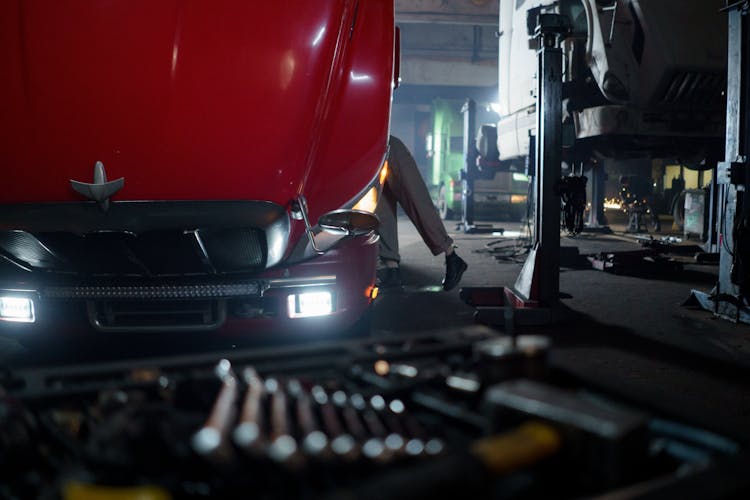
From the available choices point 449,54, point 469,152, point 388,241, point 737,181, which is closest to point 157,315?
point 388,241

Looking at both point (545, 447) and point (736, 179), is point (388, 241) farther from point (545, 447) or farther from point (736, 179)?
point (545, 447)

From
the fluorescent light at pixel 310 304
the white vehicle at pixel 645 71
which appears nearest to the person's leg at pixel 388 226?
the white vehicle at pixel 645 71

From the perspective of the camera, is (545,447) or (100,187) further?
(100,187)

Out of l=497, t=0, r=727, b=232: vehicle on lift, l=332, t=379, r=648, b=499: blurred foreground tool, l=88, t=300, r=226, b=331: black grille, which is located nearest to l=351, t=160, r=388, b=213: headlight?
l=88, t=300, r=226, b=331: black grille

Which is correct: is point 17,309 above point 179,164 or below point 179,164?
below

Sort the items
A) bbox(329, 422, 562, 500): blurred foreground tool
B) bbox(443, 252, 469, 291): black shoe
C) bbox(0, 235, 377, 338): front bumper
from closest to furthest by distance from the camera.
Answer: bbox(329, 422, 562, 500): blurred foreground tool, bbox(0, 235, 377, 338): front bumper, bbox(443, 252, 469, 291): black shoe

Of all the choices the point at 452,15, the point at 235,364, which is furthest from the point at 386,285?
the point at 452,15

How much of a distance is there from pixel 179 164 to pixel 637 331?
3.08m

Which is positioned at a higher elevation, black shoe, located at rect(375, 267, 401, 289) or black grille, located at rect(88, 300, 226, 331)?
black grille, located at rect(88, 300, 226, 331)

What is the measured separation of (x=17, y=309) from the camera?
Result: 2666 millimetres

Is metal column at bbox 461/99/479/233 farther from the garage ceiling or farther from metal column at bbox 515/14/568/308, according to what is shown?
the garage ceiling

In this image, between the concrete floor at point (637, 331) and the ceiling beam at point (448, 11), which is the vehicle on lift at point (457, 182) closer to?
the ceiling beam at point (448, 11)

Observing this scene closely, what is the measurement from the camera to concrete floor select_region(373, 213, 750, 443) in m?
2.56

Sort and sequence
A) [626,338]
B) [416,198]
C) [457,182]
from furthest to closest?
1. [457,182]
2. [416,198]
3. [626,338]
